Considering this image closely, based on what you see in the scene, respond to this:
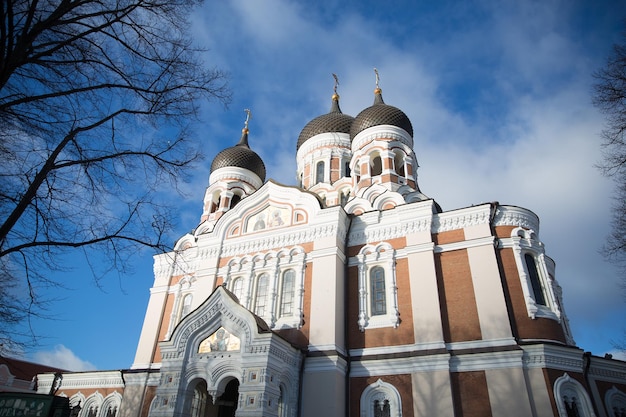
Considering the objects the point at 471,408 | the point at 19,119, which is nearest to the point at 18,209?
the point at 19,119

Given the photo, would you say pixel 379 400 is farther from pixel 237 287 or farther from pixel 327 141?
pixel 327 141

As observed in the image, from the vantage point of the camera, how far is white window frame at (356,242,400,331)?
38.3ft

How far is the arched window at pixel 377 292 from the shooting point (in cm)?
1207

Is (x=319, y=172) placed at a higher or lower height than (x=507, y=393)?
higher

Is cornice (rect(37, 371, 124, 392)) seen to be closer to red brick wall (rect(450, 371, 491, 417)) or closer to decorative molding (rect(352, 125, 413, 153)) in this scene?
red brick wall (rect(450, 371, 491, 417))

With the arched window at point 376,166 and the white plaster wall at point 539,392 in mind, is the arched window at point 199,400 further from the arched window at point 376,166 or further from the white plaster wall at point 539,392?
the arched window at point 376,166

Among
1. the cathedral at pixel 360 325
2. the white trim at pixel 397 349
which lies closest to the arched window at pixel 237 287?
the cathedral at pixel 360 325

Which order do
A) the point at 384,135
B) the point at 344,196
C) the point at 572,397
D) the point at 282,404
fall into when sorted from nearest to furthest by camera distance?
1. the point at 572,397
2. the point at 282,404
3. the point at 384,135
4. the point at 344,196

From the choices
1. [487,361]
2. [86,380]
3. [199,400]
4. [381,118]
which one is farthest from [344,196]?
[86,380]

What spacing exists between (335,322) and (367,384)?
1.73m

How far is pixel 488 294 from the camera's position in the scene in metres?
11.0

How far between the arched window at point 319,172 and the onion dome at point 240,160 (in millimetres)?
2910

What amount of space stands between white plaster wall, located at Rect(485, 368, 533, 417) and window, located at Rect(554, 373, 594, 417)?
779 millimetres

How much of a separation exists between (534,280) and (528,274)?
1.09 ft
